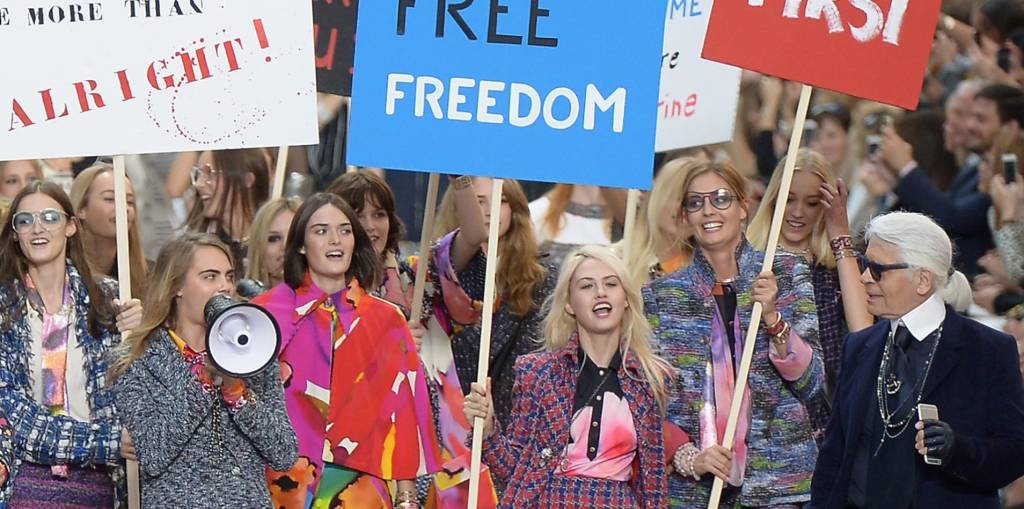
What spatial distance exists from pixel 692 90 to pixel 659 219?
1.28 metres

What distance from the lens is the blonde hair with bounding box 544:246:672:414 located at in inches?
311

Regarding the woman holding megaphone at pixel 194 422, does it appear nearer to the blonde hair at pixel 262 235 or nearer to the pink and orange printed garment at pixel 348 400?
the pink and orange printed garment at pixel 348 400

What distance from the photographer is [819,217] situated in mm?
9031

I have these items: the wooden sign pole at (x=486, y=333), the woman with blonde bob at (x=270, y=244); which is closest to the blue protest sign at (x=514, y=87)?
the wooden sign pole at (x=486, y=333)

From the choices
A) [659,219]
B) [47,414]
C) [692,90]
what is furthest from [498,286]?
[47,414]

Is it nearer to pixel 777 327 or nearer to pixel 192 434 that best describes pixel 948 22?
pixel 777 327

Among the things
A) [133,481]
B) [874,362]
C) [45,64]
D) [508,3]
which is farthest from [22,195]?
[874,362]

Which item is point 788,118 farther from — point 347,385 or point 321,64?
point 347,385

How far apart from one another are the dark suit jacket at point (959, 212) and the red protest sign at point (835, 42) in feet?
8.66

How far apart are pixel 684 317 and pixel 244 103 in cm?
198

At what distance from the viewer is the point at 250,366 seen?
732cm

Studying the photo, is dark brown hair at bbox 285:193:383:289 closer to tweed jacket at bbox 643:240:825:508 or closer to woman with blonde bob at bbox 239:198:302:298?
woman with blonde bob at bbox 239:198:302:298

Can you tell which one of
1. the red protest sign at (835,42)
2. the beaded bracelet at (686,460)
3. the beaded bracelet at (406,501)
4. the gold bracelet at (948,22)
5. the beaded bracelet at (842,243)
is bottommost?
the beaded bracelet at (406,501)

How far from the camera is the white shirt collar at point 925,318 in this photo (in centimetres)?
728
